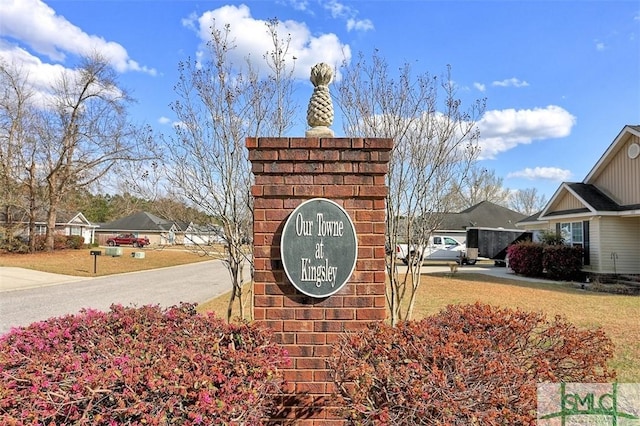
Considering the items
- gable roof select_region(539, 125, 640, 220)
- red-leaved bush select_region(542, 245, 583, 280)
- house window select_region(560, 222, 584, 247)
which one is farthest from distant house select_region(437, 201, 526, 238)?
red-leaved bush select_region(542, 245, 583, 280)

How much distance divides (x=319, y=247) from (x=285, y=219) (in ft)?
1.07

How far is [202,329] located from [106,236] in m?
58.5

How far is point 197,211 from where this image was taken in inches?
253

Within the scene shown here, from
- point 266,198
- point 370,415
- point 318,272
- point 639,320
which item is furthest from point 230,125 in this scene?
point 639,320

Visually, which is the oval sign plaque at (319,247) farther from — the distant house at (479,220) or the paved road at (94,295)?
the distant house at (479,220)

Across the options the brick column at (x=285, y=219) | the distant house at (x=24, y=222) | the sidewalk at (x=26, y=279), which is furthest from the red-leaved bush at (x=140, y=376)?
the distant house at (x=24, y=222)

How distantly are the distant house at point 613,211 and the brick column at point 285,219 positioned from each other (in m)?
15.7

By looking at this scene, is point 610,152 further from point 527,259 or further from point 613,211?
point 527,259

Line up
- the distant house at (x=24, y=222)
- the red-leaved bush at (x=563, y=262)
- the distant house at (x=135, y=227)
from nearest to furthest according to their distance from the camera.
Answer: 1. the red-leaved bush at (x=563, y=262)
2. the distant house at (x=24, y=222)
3. the distant house at (x=135, y=227)

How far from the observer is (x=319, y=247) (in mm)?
3025

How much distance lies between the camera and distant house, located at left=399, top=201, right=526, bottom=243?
32.0m

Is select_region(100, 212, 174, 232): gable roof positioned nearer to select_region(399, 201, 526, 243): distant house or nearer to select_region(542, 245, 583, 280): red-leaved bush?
select_region(399, 201, 526, 243): distant house

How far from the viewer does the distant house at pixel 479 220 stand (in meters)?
32.0

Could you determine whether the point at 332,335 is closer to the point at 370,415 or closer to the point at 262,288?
the point at 262,288
